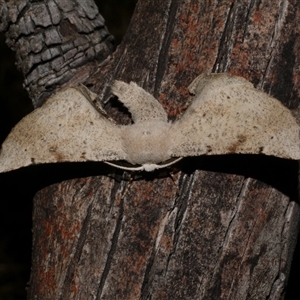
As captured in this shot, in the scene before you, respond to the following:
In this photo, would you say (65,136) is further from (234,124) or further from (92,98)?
(234,124)

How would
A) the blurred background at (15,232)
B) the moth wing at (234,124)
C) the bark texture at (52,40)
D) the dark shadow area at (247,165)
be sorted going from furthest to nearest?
1. the blurred background at (15,232)
2. the bark texture at (52,40)
3. the dark shadow area at (247,165)
4. the moth wing at (234,124)

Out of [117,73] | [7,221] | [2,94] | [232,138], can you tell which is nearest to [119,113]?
[117,73]

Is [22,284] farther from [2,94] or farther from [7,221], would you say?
[2,94]

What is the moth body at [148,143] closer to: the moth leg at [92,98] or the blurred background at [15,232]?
the moth leg at [92,98]

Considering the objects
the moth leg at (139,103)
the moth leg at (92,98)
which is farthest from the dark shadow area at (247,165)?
the moth leg at (92,98)

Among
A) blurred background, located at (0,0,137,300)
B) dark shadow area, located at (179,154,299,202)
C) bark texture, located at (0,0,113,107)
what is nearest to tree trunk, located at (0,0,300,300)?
dark shadow area, located at (179,154,299,202)

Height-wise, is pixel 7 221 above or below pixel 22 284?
above

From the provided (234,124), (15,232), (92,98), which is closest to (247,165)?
(234,124)
